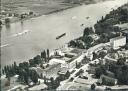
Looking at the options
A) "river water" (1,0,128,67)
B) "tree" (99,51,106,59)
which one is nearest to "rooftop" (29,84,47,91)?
"river water" (1,0,128,67)

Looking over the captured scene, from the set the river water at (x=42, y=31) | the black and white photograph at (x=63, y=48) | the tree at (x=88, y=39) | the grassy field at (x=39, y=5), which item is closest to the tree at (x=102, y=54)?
the black and white photograph at (x=63, y=48)

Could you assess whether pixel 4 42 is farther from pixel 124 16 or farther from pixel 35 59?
pixel 124 16

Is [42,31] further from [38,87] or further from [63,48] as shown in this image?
[38,87]

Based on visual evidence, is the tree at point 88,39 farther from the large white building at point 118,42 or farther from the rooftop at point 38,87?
the rooftop at point 38,87

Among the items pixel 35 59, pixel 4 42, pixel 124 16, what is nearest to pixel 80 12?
pixel 124 16

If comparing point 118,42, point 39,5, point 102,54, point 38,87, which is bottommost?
point 38,87

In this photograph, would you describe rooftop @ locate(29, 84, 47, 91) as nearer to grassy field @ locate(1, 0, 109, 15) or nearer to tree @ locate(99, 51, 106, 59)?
tree @ locate(99, 51, 106, 59)

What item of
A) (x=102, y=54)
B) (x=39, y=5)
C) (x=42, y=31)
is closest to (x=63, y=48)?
(x=102, y=54)
